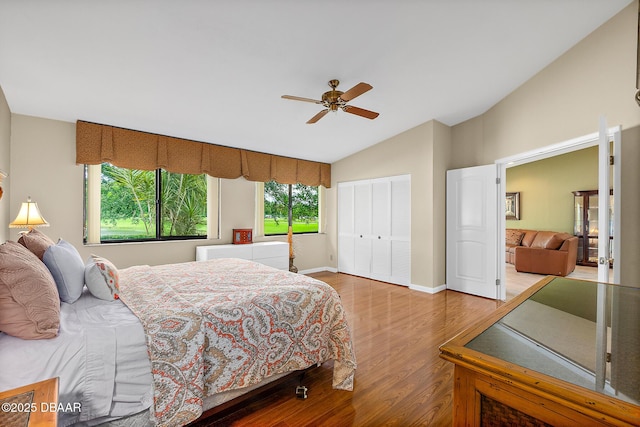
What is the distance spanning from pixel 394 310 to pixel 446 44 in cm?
301

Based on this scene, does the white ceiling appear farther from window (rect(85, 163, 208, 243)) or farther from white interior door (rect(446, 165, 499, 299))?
white interior door (rect(446, 165, 499, 299))

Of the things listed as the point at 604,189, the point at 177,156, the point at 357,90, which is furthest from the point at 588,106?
the point at 177,156

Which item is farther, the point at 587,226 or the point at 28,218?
the point at 587,226

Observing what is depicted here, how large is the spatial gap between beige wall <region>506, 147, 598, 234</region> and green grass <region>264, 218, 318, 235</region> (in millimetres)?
5428

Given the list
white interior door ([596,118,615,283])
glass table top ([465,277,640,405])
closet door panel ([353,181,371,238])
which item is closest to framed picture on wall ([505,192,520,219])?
closet door panel ([353,181,371,238])

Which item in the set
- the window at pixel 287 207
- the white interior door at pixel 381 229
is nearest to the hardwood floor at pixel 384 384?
the white interior door at pixel 381 229

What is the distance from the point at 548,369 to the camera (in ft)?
2.52

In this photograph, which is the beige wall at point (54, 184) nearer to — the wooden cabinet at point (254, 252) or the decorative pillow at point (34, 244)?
the wooden cabinet at point (254, 252)

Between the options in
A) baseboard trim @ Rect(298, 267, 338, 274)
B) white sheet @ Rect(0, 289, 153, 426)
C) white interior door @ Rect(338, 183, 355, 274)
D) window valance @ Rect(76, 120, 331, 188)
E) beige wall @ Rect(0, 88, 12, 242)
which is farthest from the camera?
baseboard trim @ Rect(298, 267, 338, 274)

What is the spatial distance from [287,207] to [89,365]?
456 centimetres

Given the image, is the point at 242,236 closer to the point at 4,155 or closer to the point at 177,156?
the point at 177,156

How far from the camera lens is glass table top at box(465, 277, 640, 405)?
0.74m

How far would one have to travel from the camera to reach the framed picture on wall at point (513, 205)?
743 centimetres

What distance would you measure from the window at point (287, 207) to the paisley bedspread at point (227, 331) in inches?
123
